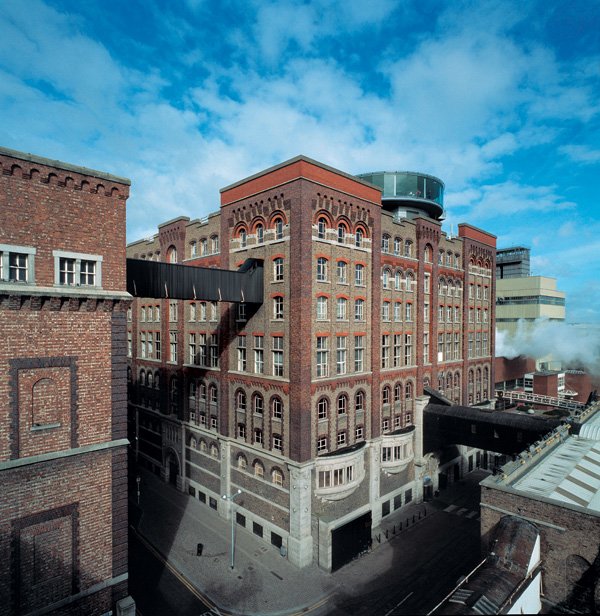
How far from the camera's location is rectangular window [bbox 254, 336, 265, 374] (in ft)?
101

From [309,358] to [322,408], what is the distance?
169 inches

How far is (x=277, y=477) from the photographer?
94.7ft

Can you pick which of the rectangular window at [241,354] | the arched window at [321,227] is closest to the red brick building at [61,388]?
the arched window at [321,227]

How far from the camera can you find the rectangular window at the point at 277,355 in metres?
29.0

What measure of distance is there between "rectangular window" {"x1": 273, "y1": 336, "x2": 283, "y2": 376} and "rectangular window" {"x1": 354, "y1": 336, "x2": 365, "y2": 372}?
643cm

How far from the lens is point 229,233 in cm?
3338

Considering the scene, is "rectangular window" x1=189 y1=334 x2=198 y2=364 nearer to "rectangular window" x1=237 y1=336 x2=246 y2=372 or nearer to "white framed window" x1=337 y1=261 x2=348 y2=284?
"rectangular window" x1=237 y1=336 x2=246 y2=372

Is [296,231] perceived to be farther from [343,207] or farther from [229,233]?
[229,233]

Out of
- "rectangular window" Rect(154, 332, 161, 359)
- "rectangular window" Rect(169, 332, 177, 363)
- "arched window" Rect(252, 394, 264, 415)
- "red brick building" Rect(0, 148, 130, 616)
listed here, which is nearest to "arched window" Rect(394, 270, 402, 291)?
"arched window" Rect(252, 394, 264, 415)

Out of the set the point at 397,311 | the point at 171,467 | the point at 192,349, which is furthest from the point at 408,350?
the point at 171,467

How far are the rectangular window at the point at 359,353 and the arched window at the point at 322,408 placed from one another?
4231 millimetres

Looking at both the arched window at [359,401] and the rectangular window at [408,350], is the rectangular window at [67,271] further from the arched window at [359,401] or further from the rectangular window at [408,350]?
the rectangular window at [408,350]

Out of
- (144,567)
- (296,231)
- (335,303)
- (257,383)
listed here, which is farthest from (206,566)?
(296,231)

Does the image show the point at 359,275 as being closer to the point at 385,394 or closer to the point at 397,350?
the point at 397,350
